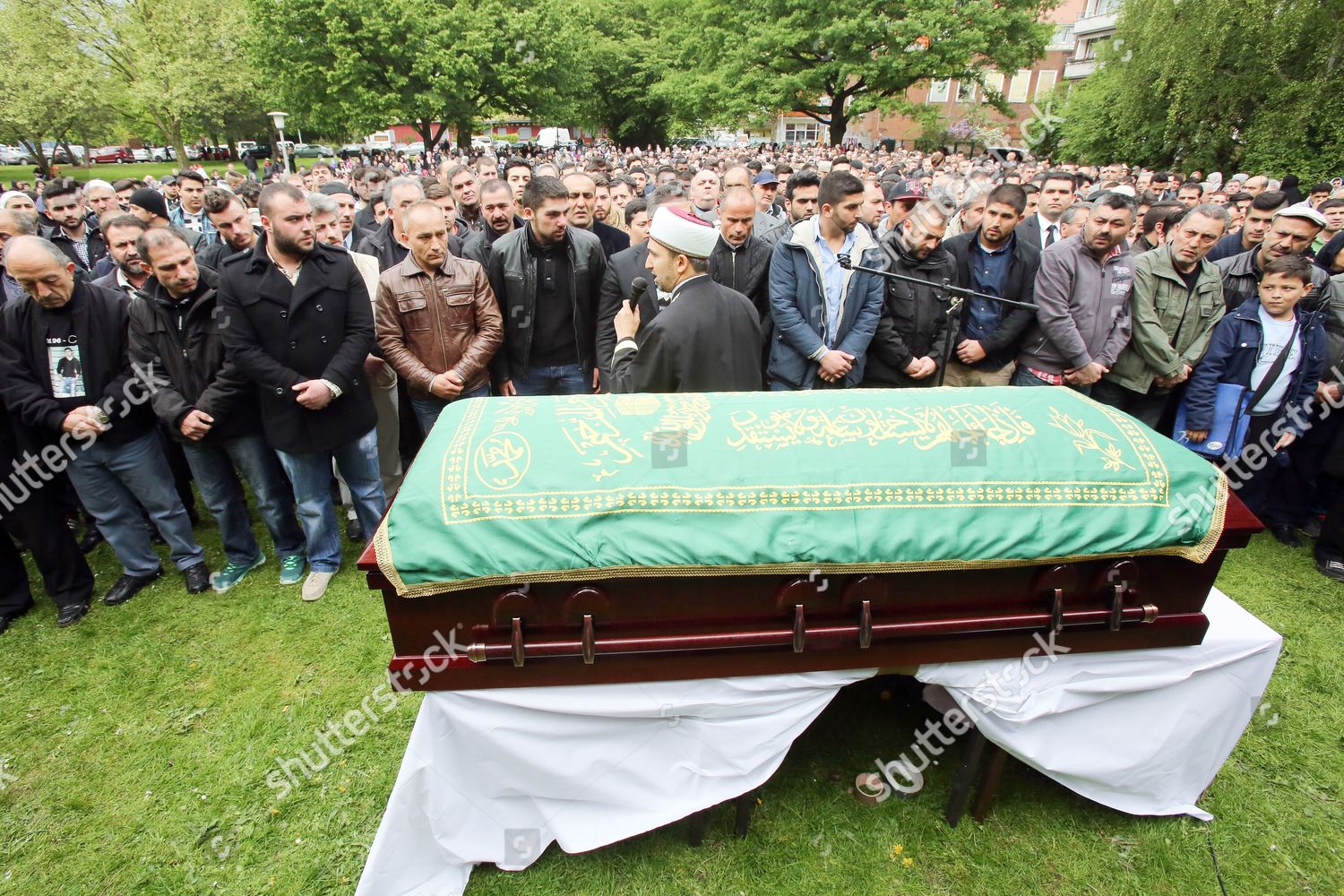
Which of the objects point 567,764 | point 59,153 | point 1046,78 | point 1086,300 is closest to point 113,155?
point 59,153

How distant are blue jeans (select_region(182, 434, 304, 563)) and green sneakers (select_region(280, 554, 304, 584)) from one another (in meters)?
0.05

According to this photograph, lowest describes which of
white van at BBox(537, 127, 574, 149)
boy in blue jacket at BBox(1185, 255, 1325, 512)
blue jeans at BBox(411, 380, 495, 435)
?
blue jeans at BBox(411, 380, 495, 435)

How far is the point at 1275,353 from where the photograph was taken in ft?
13.6

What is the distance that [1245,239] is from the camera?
555cm

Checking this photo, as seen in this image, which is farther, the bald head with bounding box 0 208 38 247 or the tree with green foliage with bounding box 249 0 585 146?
the tree with green foliage with bounding box 249 0 585 146

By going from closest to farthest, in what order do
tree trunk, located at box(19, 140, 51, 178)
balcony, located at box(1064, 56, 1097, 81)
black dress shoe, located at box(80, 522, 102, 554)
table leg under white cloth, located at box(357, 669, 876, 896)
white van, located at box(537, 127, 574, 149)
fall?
table leg under white cloth, located at box(357, 669, 876, 896), black dress shoe, located at box(80, 522, 102, 554), tree trunk, located at box(19, 140, 51, 178), white van, located at box(537, 127, 574, 149), balcony, located at box(1064, 56, 1097, 81)

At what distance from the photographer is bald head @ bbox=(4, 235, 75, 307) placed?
336cm

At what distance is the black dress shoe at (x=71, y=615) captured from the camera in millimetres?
3814

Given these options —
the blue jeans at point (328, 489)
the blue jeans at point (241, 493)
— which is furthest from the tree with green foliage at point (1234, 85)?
the blue jeans at point (241, 493)

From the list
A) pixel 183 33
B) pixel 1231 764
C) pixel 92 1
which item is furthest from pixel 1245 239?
pixel 92 1

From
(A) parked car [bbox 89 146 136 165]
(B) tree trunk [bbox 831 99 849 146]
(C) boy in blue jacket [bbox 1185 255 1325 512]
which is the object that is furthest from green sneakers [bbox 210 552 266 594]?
(A) parked car [bbox 89 146 136 165]

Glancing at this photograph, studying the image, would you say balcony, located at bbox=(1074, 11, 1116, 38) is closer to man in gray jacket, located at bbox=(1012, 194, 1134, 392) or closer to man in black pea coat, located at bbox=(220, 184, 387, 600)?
man in gray jacket, located at bbox=(1012, 194, 1134, 392)

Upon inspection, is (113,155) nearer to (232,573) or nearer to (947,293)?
(232,573)

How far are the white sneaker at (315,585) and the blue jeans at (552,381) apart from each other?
1.61 m
